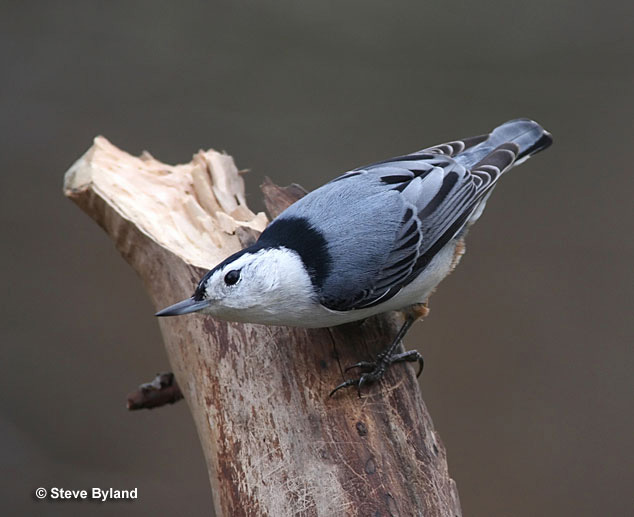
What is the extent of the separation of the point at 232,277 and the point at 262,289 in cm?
8

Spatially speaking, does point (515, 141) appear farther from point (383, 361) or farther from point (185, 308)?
point (185, 308)

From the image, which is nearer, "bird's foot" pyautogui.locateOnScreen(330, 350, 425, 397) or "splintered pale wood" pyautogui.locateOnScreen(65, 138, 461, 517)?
"splintered pale wood" pyautogui.locateOnScreen(65, 138, 461, 517)

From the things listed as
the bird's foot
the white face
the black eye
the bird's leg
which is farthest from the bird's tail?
the black eye

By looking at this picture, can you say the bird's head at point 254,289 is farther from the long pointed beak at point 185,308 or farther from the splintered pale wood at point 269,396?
the splintered pale wood at point 269,396

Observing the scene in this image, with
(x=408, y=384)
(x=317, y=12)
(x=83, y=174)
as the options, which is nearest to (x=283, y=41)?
(x=317, y=12)

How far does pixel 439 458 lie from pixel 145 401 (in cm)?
97

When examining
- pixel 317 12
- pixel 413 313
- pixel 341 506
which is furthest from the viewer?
pixel 317 12

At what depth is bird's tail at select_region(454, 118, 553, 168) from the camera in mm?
2361

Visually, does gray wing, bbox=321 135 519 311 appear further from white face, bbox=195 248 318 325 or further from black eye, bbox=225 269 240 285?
black eye, bbox=225 269 240 285

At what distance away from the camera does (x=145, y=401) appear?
227 centimetres

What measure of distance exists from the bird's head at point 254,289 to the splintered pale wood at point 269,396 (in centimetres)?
18

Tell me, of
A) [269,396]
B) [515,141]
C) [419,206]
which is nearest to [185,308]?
[269,396]

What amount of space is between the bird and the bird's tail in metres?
0.17

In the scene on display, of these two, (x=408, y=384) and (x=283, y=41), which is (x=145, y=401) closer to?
(x=408, y=384)
